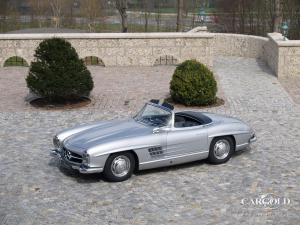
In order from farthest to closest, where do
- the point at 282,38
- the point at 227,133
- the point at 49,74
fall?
the point at 282,38, the point at 49,74, the point at 227,133

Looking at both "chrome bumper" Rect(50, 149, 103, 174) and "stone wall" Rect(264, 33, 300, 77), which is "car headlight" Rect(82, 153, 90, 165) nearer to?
"chrome bumper" Rect(50, 149, 103, 174)

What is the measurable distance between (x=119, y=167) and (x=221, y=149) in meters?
2.01

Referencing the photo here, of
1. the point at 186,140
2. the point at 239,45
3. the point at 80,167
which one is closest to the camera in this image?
the point at 80,167

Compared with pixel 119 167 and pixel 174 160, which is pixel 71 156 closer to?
pixel 119 167

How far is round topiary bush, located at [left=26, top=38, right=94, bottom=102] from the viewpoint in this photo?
47.7 ft

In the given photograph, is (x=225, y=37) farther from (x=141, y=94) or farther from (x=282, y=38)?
(x=141, y=94)

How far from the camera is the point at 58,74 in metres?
14.6

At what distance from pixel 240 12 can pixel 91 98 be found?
18608 mm

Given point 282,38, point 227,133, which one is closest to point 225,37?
point 282,38

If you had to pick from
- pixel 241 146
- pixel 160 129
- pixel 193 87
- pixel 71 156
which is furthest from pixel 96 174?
pixel 193 87

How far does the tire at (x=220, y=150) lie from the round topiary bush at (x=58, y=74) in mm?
5596

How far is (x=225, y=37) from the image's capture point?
23938 millimetres

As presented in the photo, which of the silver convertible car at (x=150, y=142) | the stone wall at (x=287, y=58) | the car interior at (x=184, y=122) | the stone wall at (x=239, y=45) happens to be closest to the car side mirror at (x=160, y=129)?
the silver convertible car at (x=150, y=142)

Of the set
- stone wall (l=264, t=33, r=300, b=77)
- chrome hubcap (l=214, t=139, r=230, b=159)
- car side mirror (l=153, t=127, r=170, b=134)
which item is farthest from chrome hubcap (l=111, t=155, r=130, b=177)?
stone wall (l=264, t=33, r=300, b=77)
